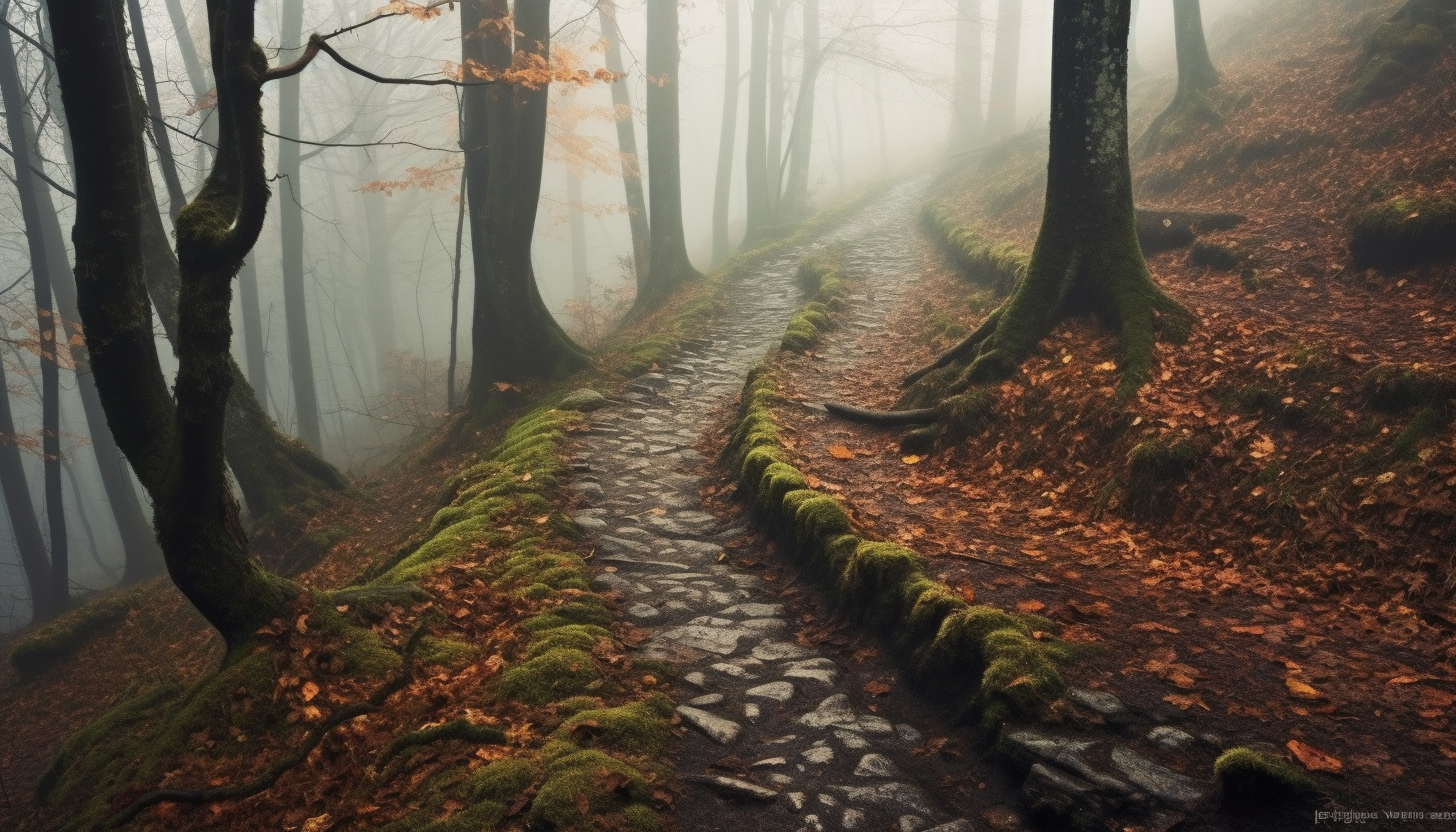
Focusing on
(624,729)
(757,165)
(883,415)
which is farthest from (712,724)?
(757,165)

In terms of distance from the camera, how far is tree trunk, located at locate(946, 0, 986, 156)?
3094cm

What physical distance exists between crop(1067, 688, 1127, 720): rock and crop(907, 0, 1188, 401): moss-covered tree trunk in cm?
378

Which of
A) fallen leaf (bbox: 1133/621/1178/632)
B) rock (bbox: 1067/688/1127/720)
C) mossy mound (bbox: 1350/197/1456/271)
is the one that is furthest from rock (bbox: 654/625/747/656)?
mossy mound (bbox: 1350/197/1456/271)

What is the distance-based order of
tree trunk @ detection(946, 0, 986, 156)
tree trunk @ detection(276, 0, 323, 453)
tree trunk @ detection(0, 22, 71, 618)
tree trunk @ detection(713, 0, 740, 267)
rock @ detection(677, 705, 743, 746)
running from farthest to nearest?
tree trunk @ detection(946, 0, 986, 156), tree trunk @ detection(713, 0, 740, 267), tree trunk @ detection(276, 0, 323, 453), tree trunk @ detection(0, 22, 71, 618), rock @ detection(677, 705, 743, 746)

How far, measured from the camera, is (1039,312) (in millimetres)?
7941

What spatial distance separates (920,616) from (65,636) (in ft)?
39.7

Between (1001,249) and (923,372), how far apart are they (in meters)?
5.09

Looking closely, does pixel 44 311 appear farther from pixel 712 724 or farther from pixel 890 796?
pixel 890 796

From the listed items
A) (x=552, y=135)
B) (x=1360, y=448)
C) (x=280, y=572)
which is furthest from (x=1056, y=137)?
(x=552, y=135)

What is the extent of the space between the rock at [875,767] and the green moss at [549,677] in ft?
5.07

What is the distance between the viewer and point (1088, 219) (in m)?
7.62

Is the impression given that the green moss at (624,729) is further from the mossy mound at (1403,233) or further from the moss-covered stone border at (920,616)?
the mossy mound at (1403,233)

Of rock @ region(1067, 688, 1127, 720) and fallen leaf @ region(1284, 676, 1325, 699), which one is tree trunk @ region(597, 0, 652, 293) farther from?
fallen leaf @ region(1284, 676, 1325, 699)

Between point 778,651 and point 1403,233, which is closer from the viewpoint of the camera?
point 778,651
